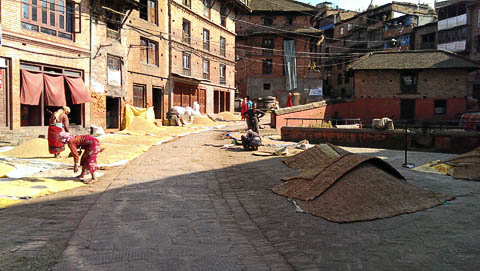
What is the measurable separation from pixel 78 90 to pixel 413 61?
85.3 feet

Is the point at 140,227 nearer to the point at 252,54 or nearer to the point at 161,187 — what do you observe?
the point at 161,187

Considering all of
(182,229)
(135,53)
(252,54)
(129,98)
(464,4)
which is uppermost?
(464,4)

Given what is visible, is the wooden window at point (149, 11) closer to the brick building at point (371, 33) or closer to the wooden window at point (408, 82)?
the wooden window at point (408, 82)

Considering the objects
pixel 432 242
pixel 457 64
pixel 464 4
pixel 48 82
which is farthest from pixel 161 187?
pixel 464 4

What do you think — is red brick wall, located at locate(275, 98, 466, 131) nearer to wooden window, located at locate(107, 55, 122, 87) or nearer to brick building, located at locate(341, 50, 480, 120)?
brick building, located at locate(341, 50, 480, 120)

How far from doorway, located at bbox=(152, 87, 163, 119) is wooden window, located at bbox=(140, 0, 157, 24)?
15.4 feet

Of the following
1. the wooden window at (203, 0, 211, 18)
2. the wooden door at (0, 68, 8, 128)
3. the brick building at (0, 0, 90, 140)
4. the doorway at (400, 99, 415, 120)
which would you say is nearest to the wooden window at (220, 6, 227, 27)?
the wooden window at (203, 0, 211, 18)

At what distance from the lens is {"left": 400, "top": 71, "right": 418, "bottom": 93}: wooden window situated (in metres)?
29.3

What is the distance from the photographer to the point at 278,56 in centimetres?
4209

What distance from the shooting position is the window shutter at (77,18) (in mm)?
16664

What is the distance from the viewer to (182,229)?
181 inches

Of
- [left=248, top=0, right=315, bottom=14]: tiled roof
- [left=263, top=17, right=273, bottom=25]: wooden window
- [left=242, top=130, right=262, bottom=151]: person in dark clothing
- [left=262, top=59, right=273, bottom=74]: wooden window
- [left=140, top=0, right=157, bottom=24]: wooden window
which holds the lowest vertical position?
[left=242, top=130, right=262, bottom=151]: person in dark clothing

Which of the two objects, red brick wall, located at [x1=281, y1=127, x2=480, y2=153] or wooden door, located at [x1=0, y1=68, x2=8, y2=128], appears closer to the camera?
red brick wall, located at [x1=281, y1=127, x2=480, y2=153]

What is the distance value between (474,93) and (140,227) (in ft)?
134
